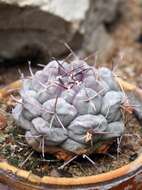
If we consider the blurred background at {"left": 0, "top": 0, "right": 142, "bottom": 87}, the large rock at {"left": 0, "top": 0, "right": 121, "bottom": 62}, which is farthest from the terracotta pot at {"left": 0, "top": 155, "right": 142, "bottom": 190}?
the large rock at {"left": 0, "top": 0, "right": 121, "bottom": 62}

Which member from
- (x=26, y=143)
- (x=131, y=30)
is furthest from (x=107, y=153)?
(x=131, y=30)

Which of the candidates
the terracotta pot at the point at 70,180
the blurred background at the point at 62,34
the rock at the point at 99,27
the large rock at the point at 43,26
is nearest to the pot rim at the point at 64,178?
the terracotta pot at the point at 70,180

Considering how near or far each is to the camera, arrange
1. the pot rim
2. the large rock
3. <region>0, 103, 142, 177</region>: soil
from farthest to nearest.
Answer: the large rock, <region>0, 103, 142, 177</region>: soil, the pot rim

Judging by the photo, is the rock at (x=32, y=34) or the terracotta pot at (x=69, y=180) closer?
the terracotta pot at (x=69, y=180)

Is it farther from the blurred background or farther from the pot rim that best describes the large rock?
Answer: the pot rim

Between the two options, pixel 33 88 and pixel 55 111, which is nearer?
pixel 55 111

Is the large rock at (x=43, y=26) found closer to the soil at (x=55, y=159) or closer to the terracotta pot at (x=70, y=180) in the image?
the soil at (x=55, y=159)

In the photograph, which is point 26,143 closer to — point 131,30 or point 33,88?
point 33,88
